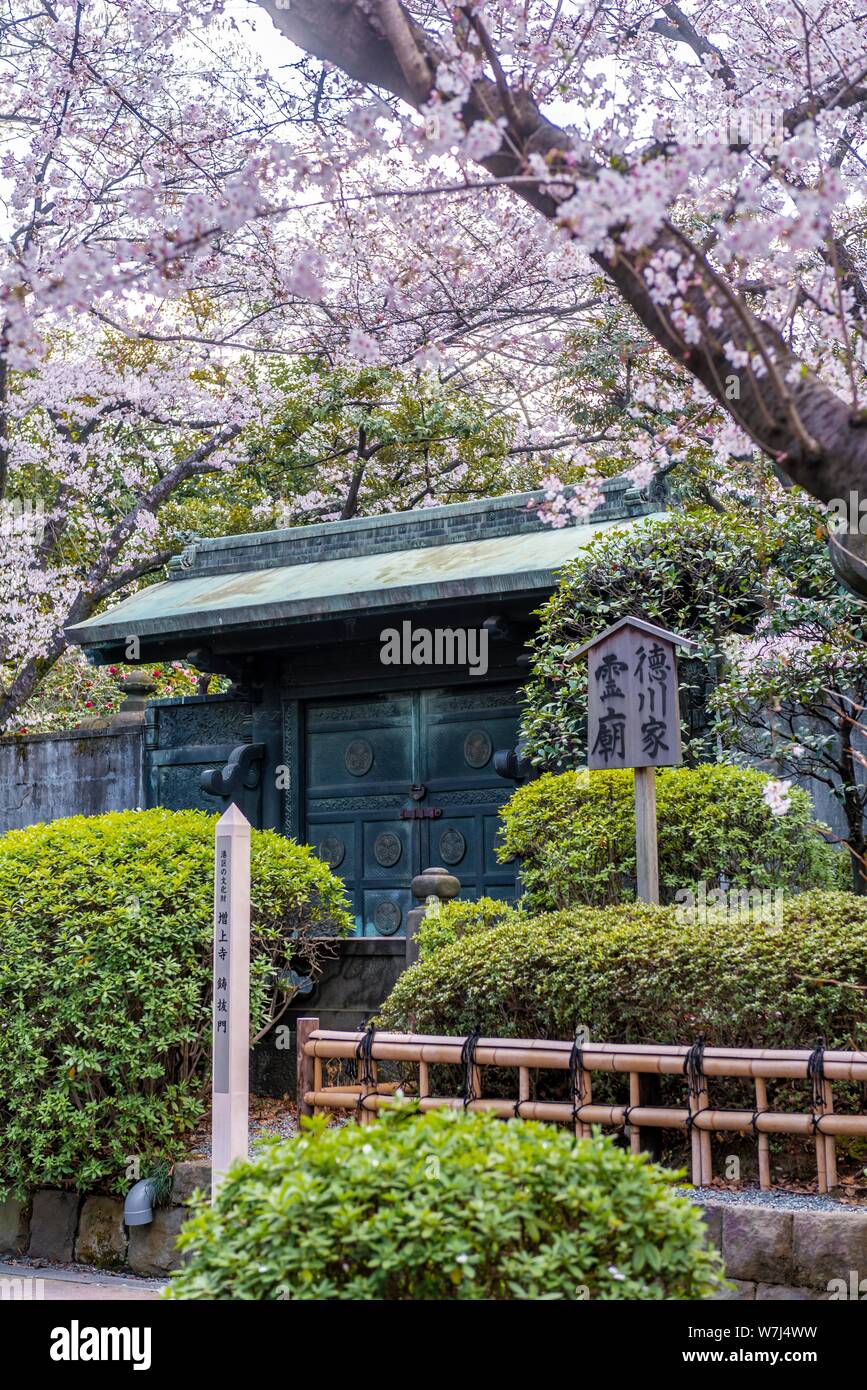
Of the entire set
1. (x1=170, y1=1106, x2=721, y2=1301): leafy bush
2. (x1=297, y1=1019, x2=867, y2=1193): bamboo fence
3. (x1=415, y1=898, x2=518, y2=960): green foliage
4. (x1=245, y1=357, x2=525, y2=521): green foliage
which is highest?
(x1=245, y1=357, x2=525, y2=521): green foliage

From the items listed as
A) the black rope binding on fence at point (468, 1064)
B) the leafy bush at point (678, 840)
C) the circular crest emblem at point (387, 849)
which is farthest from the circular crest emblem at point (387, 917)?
the black rope binding on fence at point (468, 1064)

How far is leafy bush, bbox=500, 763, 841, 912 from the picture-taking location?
29.8ft

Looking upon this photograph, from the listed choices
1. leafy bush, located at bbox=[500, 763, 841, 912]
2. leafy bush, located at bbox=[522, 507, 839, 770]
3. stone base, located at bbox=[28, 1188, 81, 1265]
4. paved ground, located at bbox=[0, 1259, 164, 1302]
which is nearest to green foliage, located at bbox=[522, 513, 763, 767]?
leafy bush, located at bbox=[522, 507, 839, 770]

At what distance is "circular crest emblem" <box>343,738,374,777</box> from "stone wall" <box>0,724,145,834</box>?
9.90 feet

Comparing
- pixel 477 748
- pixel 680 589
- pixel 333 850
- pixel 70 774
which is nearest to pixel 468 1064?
pixel 680 589

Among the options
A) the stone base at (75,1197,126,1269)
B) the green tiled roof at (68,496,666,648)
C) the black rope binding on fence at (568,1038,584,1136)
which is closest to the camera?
the black rope binding on fence at (568,1038,584,1136)

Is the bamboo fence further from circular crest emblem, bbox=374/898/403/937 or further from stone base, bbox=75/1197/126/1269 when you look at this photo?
circular crest emblem, bbox=374/898/403/937

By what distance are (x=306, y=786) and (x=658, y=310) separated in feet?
31.6

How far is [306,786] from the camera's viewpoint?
13.5 meters

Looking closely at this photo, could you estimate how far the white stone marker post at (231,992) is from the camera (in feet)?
20.1

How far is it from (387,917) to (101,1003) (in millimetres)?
5017

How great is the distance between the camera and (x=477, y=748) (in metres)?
12.5

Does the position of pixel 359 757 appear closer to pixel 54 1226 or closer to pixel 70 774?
pixel 70 774
